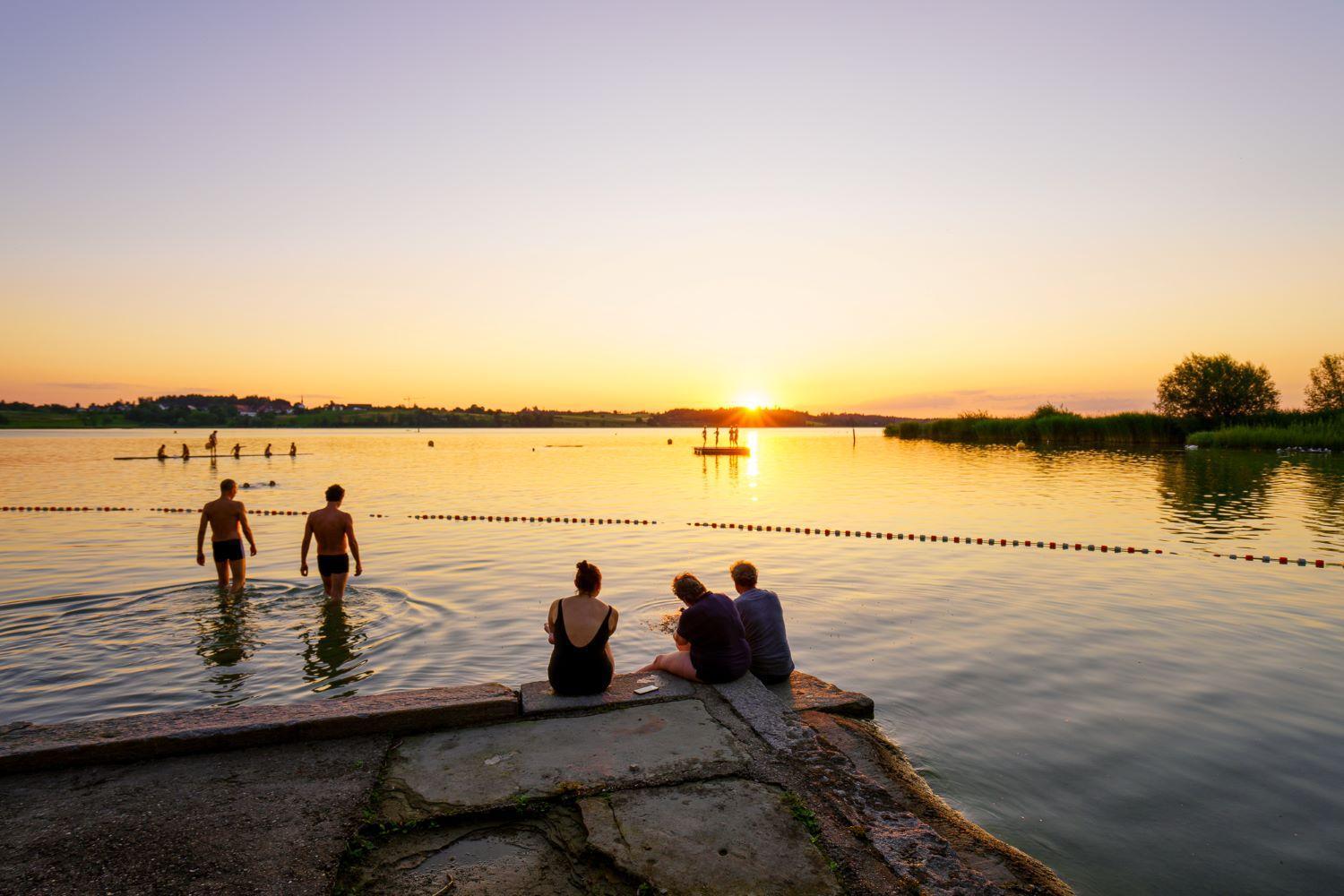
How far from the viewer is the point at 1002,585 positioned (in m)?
14.9

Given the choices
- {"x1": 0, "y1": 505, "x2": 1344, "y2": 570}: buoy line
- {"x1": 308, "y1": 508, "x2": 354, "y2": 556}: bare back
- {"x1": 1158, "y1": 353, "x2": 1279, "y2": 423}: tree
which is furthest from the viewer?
{"x1": 1158, "y1": 353, "x2": 1279, "y2": 423}: tree

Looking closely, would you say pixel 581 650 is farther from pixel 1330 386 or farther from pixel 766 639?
pixel 1330 386

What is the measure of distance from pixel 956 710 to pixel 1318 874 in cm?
335

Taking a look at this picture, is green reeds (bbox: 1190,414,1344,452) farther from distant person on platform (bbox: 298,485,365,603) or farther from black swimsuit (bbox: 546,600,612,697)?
black swimsuit (bbox: 546,600,612,697)

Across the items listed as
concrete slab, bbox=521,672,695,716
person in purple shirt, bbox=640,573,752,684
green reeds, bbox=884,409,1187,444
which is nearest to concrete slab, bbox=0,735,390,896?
concrete slab, bbox=521,672,695,716

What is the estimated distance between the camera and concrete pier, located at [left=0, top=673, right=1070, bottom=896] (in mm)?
4316

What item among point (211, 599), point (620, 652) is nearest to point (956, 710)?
point (620, 652)

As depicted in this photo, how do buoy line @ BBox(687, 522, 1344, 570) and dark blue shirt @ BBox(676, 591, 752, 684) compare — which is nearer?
dark blue shirt @ BBox(676, 591, 752, 684)

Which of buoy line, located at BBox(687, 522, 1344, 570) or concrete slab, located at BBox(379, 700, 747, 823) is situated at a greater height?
concrete slab, located at BBox(379, 700, 747, 823)

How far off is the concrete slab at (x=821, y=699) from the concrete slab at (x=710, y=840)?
196cm

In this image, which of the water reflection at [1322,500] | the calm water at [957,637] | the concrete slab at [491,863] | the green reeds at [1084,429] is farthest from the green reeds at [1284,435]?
the concrete slab at [491,863]

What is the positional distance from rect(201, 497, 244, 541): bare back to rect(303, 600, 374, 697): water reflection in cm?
239

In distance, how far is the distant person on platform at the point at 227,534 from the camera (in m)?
13.5

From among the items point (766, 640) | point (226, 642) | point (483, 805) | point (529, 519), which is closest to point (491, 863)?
point (483, 805)
